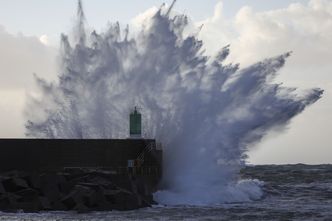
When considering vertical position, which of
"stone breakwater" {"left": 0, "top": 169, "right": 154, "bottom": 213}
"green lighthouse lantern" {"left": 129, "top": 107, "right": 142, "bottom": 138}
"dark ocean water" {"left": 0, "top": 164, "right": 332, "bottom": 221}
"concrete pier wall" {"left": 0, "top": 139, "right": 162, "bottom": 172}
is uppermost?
"green lighthouse lantern" {"left": 129, "top": 107, "right": 142, "bottom": 138}

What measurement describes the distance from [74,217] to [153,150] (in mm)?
5894

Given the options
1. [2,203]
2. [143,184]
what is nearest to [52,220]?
[2,203]

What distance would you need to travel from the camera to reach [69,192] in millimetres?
18172

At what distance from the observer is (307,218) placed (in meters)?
16.4

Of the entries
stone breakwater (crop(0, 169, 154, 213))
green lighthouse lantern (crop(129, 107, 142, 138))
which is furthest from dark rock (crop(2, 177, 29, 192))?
green lighthouse lantern (crop(129, 107, 142, 138))

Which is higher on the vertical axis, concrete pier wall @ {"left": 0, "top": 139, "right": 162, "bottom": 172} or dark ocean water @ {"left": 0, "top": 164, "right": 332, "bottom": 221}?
concrete pier wall @ {"left": 0, "top": 139, "right": 162, "bottom": 172}

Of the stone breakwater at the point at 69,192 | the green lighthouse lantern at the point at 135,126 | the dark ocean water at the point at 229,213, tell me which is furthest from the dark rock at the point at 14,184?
the green lighthouse lantern at the point at 135,126

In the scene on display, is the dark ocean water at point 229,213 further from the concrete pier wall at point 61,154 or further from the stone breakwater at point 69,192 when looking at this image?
the concrete pier wall at point 61,154

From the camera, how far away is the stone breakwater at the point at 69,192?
1738cm

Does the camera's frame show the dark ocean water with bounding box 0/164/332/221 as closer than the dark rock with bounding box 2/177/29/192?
Yes

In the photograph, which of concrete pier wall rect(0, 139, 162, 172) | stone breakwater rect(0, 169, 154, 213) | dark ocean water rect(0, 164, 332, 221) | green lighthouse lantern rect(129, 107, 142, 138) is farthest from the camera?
green lighthouse lantern rect(129, 107, 142, 138)

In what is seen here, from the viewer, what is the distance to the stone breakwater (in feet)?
57.0

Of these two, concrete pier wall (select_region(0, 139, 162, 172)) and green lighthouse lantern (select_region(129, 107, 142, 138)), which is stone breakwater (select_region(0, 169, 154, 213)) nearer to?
concrete pier wall (select_region(0, 139, 162, 172))

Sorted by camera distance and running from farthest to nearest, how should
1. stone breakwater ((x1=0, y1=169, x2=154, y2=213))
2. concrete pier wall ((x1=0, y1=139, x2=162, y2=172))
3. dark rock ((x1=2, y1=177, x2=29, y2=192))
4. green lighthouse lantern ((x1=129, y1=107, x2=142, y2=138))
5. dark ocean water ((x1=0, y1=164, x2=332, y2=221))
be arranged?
green lighthouse lantern ((x1=129, y1=107, x2=142, y2=138))
concrete pier wall ((x1=0, y1=139, x2=162, y2=172))
dark rock ((x1=2, y1=177, x2=29, y2=192))
stone breakwater ((x1=0, y1=169, x2=154, y2=213))
dark ocean water ((x1=0, y1=164, x2=332, y2=221))
